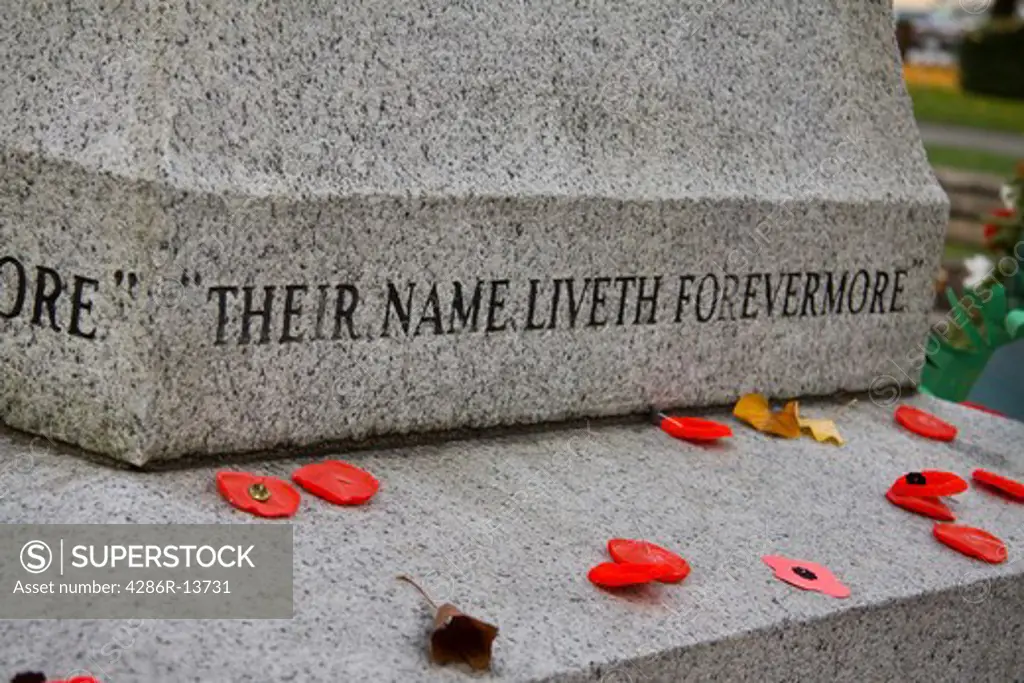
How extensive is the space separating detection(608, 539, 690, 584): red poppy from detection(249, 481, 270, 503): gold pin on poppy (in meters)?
0.59

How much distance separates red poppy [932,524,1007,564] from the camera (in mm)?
3000

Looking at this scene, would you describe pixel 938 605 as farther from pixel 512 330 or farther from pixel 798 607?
pixel 512 330

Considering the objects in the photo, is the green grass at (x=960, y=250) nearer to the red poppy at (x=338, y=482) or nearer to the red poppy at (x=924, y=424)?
the red poppy at (x=924, y=424)

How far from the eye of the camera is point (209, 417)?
2600mm

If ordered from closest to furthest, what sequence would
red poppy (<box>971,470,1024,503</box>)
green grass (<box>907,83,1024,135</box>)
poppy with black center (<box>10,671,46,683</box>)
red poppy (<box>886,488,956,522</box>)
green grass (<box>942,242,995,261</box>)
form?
poppy with black center (<box>10,671,46,683</box>), red poppy (<box>886,488,956,522</box>), red poppy (<box>971,470,1024,503</box>), green grass (<box>942,242,995,261</box>), green grass (<box>907,83,1024,135</box>)

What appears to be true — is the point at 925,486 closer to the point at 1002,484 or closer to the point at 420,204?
the point at 1002,484

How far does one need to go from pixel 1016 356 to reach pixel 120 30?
2792 mm

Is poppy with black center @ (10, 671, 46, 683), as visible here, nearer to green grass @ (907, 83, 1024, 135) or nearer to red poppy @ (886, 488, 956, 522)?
red poppy @ (886, 488, 956, 522)

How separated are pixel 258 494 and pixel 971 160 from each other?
1142 cm

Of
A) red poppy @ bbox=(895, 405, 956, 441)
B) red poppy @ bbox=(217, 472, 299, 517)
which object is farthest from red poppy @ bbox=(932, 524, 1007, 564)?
red poppy @ bbox=(217, 472, 299, 517)

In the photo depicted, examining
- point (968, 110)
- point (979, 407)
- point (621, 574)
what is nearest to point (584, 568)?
point (621, 574)

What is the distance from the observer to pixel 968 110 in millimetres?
21094

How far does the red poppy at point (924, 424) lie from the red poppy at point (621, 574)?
1.36 metres

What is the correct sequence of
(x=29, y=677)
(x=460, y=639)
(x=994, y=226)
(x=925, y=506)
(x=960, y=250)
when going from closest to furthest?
(x=29, y=677)
(x=460, y=639)
(x=925, y=506)
(x=994, y=226)
(x=960, y=250)
